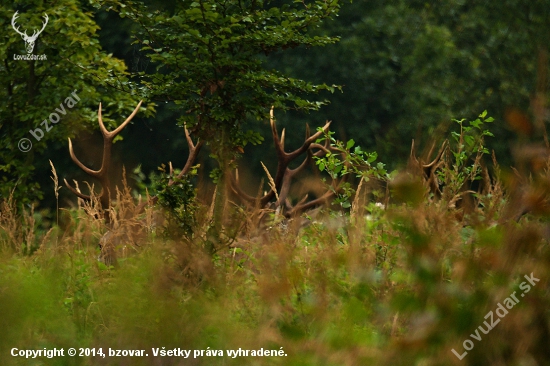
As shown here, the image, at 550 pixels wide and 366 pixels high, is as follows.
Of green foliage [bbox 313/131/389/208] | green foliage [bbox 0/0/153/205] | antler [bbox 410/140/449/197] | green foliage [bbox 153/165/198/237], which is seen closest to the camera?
antler [bbox 410/140/449/197]

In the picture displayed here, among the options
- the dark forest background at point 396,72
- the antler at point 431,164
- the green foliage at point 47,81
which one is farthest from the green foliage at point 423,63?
the antler at point 431,164

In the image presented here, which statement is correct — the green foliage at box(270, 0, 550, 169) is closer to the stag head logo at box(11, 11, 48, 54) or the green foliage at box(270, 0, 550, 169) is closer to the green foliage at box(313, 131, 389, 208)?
the stag head logo at box(11, 11, 48, 54)

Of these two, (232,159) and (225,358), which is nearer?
(225,358)

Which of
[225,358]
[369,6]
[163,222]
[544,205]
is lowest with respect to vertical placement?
[369,6]

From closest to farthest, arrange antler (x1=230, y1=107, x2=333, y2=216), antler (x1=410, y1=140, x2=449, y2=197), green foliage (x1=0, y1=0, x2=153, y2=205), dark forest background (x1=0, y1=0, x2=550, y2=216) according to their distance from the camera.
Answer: antler (x1=410, y1=140, x2=449, y2=197), antler (x1=230, y1=107, x2=333, y2=216), green foliage (x1=0, y1=0, x2=153, y2=205), dark forest background (x1=0, y1=0, x2=550, y2=216)

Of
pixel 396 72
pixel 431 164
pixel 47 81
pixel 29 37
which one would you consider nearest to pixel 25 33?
pixel 29 37

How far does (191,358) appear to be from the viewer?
300 centimetres

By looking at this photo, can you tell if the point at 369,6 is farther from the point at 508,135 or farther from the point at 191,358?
the point at 191,358

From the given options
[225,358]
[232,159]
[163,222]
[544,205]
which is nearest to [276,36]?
[232,159]

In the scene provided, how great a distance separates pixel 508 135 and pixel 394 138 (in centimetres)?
1548

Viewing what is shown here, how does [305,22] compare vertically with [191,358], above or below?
above

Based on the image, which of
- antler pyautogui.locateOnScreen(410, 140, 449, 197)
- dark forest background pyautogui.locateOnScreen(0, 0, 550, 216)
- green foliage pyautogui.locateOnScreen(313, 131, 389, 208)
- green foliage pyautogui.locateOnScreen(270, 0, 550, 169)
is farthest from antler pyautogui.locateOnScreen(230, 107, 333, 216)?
green foliage pyautogui.locateOnScreen(270, 0, 550, 169)

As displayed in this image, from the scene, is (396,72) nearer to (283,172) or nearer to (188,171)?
(283,172)

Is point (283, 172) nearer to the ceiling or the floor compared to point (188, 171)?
nearer to the floor
